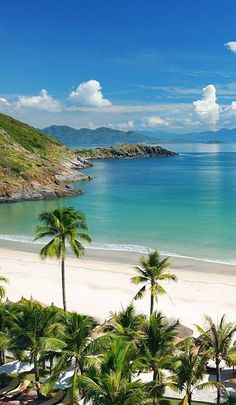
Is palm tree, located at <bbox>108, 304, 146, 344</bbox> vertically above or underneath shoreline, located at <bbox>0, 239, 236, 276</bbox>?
above

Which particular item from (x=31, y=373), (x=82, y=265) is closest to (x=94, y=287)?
(x=82, y=265)

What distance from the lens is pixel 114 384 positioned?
16.6 m

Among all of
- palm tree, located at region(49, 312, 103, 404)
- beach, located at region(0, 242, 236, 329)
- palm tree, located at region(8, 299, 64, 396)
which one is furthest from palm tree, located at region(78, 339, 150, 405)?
beach, located at region(0, 242, 236, 329)

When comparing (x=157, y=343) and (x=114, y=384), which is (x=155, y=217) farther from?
(x=114, y=384)

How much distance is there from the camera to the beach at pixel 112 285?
126 ft

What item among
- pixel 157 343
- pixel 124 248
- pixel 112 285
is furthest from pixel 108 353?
pixel 124 248

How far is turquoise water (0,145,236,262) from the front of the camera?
64.8 m

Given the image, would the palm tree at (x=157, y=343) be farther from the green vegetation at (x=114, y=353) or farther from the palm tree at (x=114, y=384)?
the palm tree at (x=114, y=384)

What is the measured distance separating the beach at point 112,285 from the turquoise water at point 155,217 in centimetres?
718

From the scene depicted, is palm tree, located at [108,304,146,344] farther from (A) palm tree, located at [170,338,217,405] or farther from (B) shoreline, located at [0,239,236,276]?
(B) shoreline, located at [0,239,236,276]

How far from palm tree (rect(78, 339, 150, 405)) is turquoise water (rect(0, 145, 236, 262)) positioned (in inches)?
1570

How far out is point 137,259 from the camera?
56.8 metres

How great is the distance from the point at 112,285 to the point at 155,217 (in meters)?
41.3

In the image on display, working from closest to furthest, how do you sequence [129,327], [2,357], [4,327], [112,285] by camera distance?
[129,327]
[4,327]
[2,357]
[112,285]
